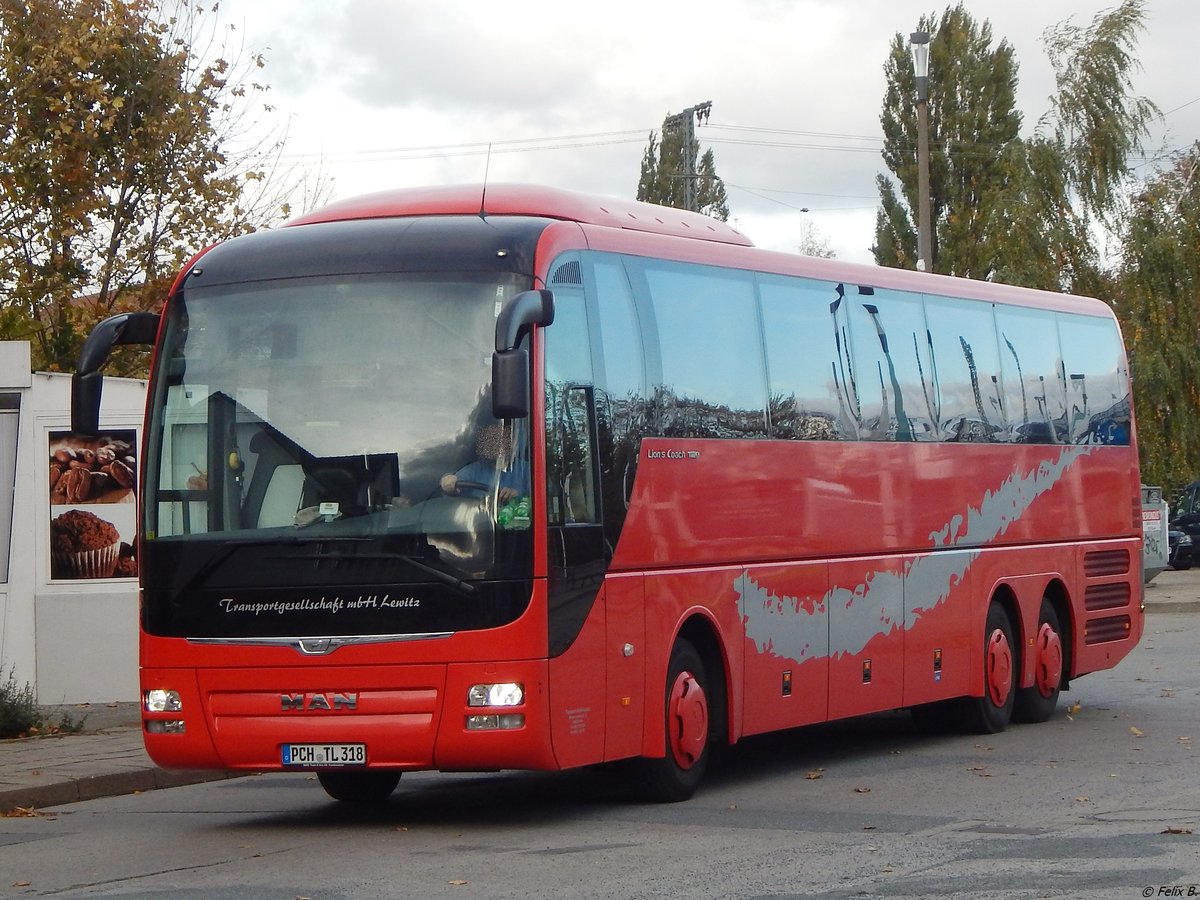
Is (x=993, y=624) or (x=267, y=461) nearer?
(x=267, y=461)

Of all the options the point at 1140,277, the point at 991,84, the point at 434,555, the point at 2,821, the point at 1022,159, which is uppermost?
the point at 991,84

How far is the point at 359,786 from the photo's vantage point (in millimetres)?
13180

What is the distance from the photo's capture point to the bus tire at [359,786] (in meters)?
13.1

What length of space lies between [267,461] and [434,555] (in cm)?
115

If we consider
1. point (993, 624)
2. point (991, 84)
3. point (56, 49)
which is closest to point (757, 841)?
point (993, 624)

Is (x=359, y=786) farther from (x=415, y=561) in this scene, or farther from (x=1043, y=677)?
(x=1043, y=677)

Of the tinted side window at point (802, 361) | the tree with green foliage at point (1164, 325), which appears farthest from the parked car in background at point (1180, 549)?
the tinted side window at point (802, 361)

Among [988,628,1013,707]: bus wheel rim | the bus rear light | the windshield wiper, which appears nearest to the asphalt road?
the bus rear light

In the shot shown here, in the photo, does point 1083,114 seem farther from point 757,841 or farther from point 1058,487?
point 757,841

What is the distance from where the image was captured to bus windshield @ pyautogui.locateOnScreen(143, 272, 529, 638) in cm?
1103

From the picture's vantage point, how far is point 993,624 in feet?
56.7

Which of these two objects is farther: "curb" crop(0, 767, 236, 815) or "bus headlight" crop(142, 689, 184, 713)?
"curb" crop(0, 767, 236, 815)

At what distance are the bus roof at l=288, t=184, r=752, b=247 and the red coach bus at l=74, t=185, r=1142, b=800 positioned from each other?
3 cm

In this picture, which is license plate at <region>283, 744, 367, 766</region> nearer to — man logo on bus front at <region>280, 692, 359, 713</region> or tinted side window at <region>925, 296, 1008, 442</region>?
man logo on bus front at <region>280, 692, 359, 713</region>
